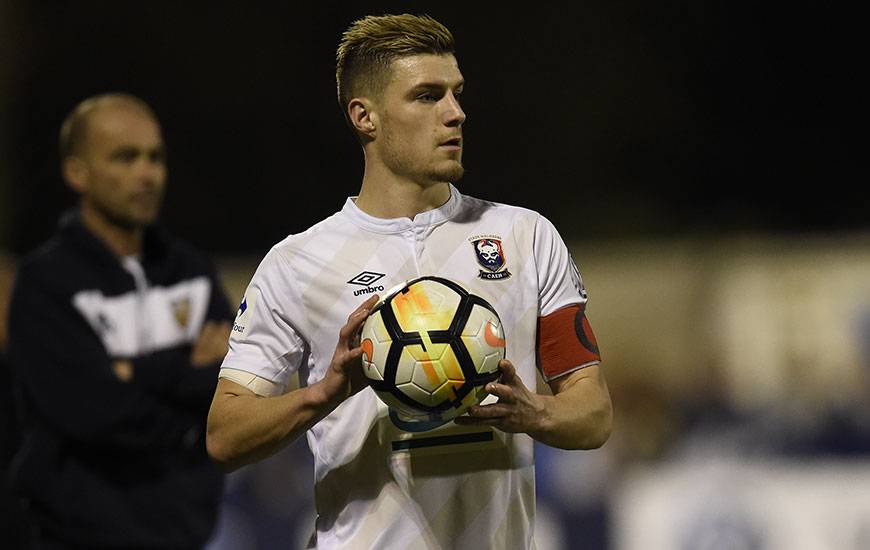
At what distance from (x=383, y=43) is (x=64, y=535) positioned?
246cm

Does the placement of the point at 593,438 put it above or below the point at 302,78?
above

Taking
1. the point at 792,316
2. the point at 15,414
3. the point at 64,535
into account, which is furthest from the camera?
the point at 792,316

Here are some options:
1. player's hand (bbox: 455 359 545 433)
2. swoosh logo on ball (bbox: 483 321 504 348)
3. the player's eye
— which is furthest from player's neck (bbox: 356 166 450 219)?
the player's eye

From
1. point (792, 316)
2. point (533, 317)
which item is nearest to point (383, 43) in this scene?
point (533, 317)

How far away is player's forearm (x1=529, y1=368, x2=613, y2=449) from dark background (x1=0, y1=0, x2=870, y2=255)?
9.63 metres

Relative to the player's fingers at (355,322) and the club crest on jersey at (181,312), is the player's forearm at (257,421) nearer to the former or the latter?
the player's fingers at (355,322)

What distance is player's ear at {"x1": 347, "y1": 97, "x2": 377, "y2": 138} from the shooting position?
3.47 m

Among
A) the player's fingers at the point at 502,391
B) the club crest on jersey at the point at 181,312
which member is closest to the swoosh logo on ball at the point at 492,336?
the player's fingers at the point at 502,391

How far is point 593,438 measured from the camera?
10.7ft

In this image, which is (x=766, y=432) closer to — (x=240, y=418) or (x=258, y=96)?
(x=240, y=418)

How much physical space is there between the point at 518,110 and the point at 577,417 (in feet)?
37.5

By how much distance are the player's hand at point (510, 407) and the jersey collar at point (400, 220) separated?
0.59 metres

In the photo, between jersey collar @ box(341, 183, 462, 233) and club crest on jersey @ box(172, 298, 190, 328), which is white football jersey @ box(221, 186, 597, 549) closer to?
jersey collar @ box(341, 183, 462, 233)

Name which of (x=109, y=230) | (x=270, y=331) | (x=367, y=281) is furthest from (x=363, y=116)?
(x=109, y=230)
